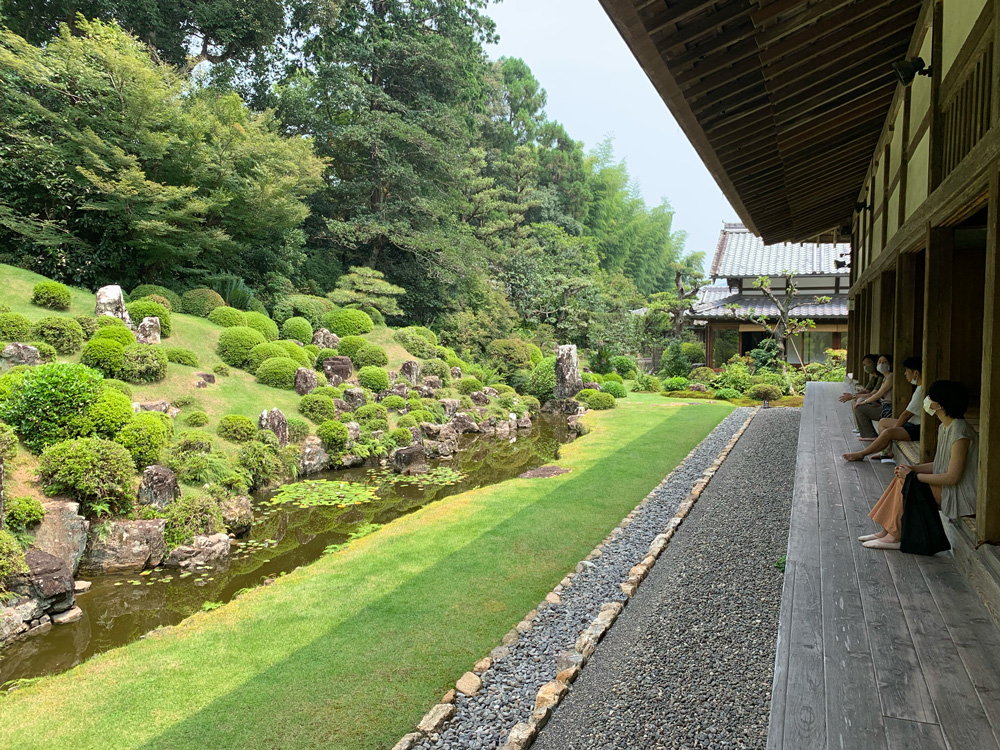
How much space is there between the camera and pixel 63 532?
6152mm

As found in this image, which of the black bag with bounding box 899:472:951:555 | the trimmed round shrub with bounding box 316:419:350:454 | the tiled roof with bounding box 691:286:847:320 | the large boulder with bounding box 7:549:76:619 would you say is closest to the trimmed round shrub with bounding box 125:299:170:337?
the trimmed round shrub with bounding box 316:419:350:454

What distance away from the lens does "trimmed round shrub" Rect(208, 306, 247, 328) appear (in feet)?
46.3

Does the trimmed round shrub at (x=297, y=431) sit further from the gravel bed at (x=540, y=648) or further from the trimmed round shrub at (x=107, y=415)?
the gravel bed at (x=540, y=648)

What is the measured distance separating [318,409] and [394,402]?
1.94m

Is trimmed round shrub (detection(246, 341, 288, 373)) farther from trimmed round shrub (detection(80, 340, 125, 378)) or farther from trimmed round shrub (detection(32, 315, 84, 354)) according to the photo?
trimmed round shrub (detection(32, 315, 84, 354))

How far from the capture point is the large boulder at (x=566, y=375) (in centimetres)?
1764

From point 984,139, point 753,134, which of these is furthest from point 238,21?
point 984,139

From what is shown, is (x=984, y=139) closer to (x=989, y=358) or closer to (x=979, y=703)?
(x=989, y=358)

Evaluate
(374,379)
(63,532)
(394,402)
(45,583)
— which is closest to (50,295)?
(374,379)

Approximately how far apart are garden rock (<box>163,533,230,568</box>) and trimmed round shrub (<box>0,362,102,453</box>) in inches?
81.5

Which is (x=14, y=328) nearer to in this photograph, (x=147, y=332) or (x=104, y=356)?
(x=104, y=356)

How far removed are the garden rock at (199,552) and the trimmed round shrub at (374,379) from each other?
22.8ft

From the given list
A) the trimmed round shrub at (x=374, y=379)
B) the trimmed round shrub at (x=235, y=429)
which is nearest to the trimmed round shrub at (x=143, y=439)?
the trimmed round shrub at (x=235, y=429)

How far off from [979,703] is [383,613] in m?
4.00
